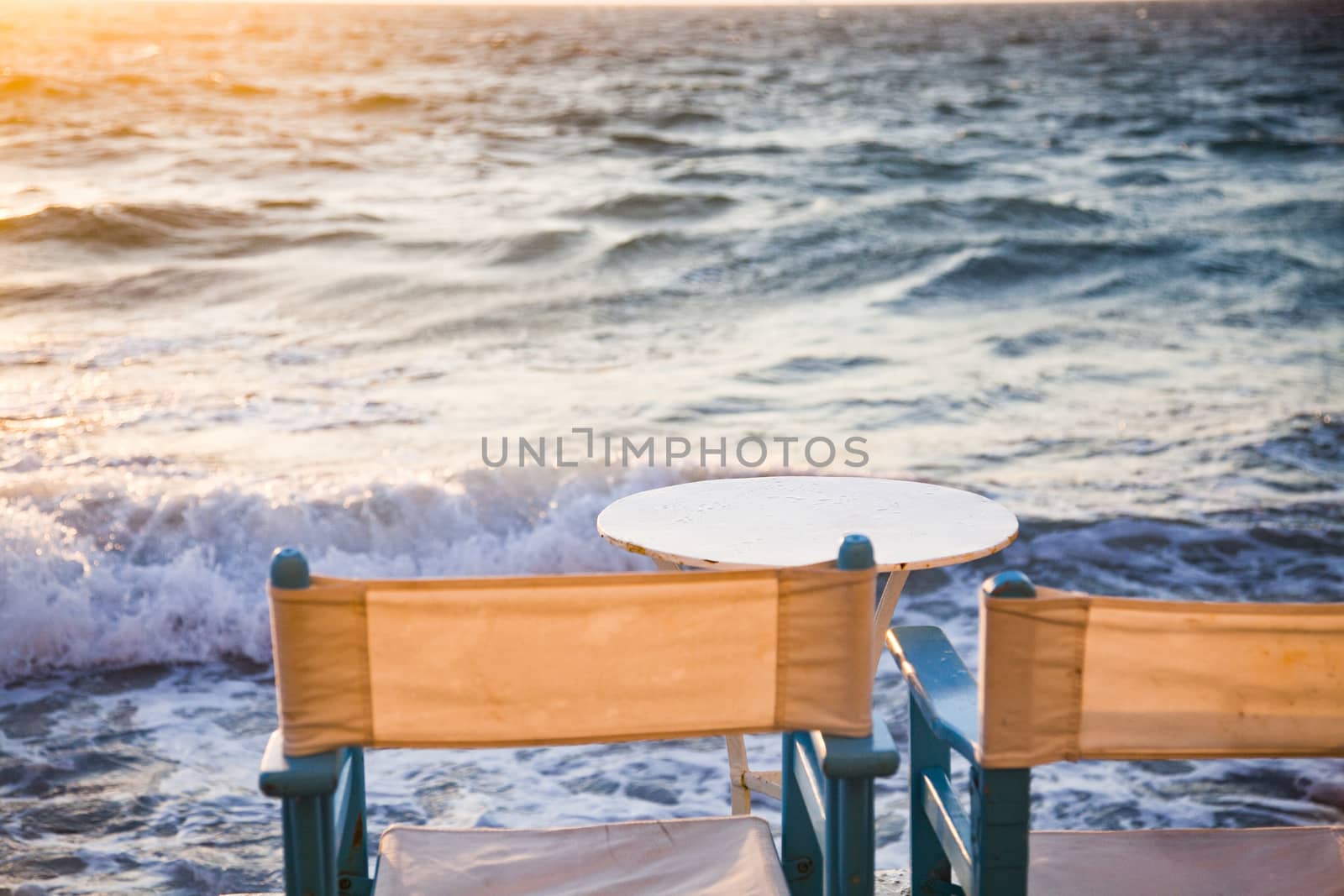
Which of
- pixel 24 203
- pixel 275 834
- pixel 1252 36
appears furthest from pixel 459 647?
pixel 1252 36

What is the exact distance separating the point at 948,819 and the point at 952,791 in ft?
0.33

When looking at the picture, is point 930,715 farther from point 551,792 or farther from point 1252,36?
point 1252,36

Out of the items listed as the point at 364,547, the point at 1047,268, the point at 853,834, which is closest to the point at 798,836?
the point at 853,834

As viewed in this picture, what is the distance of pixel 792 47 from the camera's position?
48812 mm

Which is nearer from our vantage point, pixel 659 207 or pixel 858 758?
pixel 858 758

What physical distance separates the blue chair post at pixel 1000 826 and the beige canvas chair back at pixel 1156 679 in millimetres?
40

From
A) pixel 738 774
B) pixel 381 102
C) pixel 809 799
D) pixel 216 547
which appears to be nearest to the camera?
pixel 809 799

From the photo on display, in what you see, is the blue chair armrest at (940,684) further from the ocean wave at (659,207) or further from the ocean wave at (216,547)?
the ocean wave at (659,207)

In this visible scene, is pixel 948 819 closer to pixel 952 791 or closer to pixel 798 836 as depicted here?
pixel 952 791

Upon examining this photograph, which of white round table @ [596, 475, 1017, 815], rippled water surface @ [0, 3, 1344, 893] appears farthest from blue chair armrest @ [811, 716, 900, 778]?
rippled water surface @ [0, 3, 1344, 893]

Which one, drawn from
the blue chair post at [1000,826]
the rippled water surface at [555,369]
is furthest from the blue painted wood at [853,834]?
the rippled water surface at [555,369]

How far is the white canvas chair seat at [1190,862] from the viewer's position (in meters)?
1.89

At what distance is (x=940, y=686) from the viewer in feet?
6.52

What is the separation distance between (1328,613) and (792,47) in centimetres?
4975
